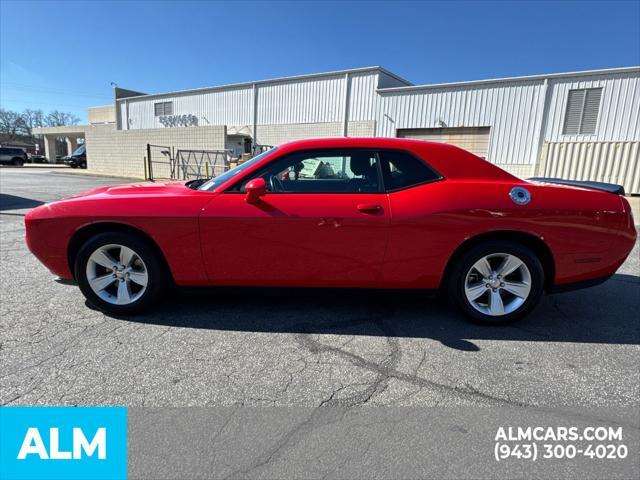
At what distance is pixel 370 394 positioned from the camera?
234cm

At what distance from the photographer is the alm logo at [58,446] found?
1.89m

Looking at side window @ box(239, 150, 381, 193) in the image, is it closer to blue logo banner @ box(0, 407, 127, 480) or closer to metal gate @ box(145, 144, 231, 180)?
blue logo banner @ box(0, 407, 127, 480)

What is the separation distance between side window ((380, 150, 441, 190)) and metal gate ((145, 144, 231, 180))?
1745 centimetres

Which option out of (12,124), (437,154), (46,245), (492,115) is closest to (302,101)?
(492,115)

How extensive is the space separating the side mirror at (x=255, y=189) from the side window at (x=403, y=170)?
3.38 ft

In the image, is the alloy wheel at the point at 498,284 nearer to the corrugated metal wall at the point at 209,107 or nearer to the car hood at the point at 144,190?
the car hood at the point at 144,190

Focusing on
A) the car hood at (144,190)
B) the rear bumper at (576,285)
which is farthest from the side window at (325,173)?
the rear bumper at (576,285)

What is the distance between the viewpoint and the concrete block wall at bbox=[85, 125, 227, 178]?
2184cm

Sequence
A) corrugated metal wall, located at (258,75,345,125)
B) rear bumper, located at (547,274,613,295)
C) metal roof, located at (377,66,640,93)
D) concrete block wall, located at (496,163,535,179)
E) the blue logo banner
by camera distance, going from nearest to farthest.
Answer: the blue logo banner → rear bumper, located at (547,274,613,295) → metal roof, located at (377,66,640,93) → concrete block wall, located at (496,163,535,179) → corrugated metal wall, located at (258,75,345,125)

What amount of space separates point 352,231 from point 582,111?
15.6 m

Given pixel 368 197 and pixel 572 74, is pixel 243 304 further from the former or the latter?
pixel 572 74

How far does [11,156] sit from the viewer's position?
A: 37.5 metres

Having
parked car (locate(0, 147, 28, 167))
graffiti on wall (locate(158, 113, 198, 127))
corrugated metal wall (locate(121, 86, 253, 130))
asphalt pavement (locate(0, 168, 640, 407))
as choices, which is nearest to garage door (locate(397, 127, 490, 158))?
corrugated metal wall (locate(121, 86, 253, 130))

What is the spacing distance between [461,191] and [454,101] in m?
14.9
